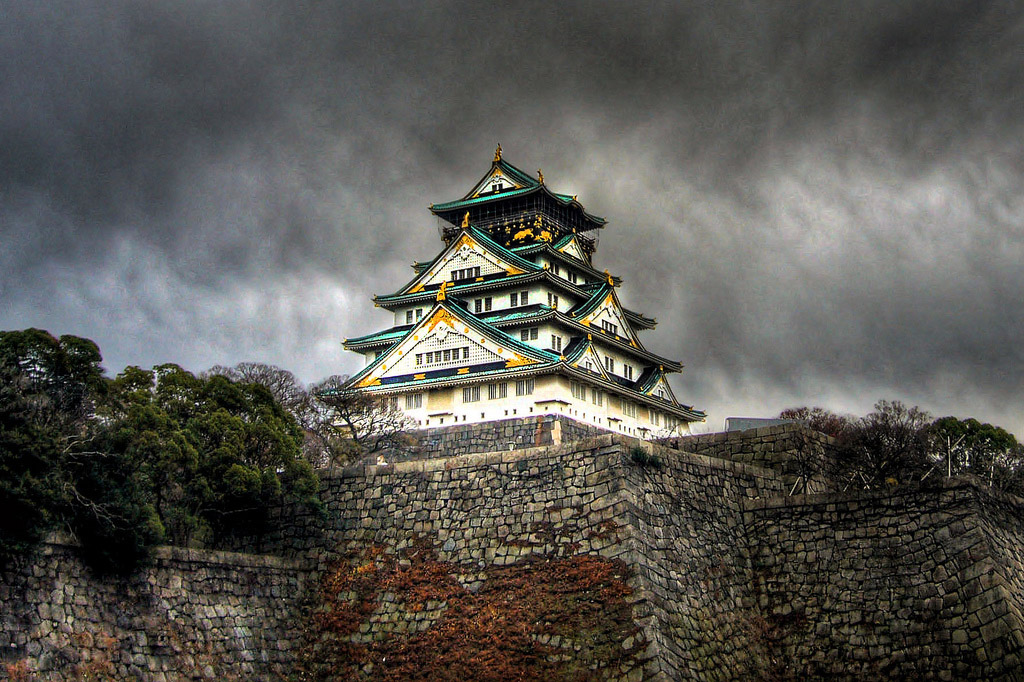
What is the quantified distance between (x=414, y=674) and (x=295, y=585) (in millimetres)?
3485

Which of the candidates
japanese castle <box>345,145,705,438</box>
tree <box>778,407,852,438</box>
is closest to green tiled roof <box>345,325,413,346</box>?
japanese castle <box>345,145,705,438</box>

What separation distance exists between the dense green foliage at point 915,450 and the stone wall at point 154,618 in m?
12.6

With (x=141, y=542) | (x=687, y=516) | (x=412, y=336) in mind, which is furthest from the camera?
(x=412, y=336)

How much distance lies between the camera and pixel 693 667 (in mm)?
17984

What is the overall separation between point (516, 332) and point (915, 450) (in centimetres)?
2408

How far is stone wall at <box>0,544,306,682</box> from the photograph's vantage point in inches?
613

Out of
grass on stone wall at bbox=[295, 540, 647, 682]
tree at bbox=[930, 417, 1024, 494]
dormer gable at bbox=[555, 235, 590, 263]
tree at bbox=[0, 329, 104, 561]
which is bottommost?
grass on stone wall at bbox=[295, 540, 647, 682]

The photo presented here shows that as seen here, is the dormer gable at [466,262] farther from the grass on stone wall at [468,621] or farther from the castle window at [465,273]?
the grass on stone wall at [468,621]

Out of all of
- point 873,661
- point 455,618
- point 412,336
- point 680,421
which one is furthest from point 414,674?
point 680,421

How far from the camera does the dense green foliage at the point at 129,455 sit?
1591cm

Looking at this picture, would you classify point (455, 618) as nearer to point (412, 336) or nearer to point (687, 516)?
point (687, 516)

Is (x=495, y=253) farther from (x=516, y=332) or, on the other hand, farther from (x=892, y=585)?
(x=892, y=585)

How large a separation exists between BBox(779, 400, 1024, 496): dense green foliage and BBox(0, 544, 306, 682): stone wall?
1256cm

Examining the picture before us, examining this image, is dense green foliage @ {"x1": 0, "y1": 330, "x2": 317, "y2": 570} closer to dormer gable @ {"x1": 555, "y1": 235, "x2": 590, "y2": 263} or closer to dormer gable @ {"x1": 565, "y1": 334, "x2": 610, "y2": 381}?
dormer gable @ {"x1": 565, "y1": 334, "x2": 610, "y2": 381}
